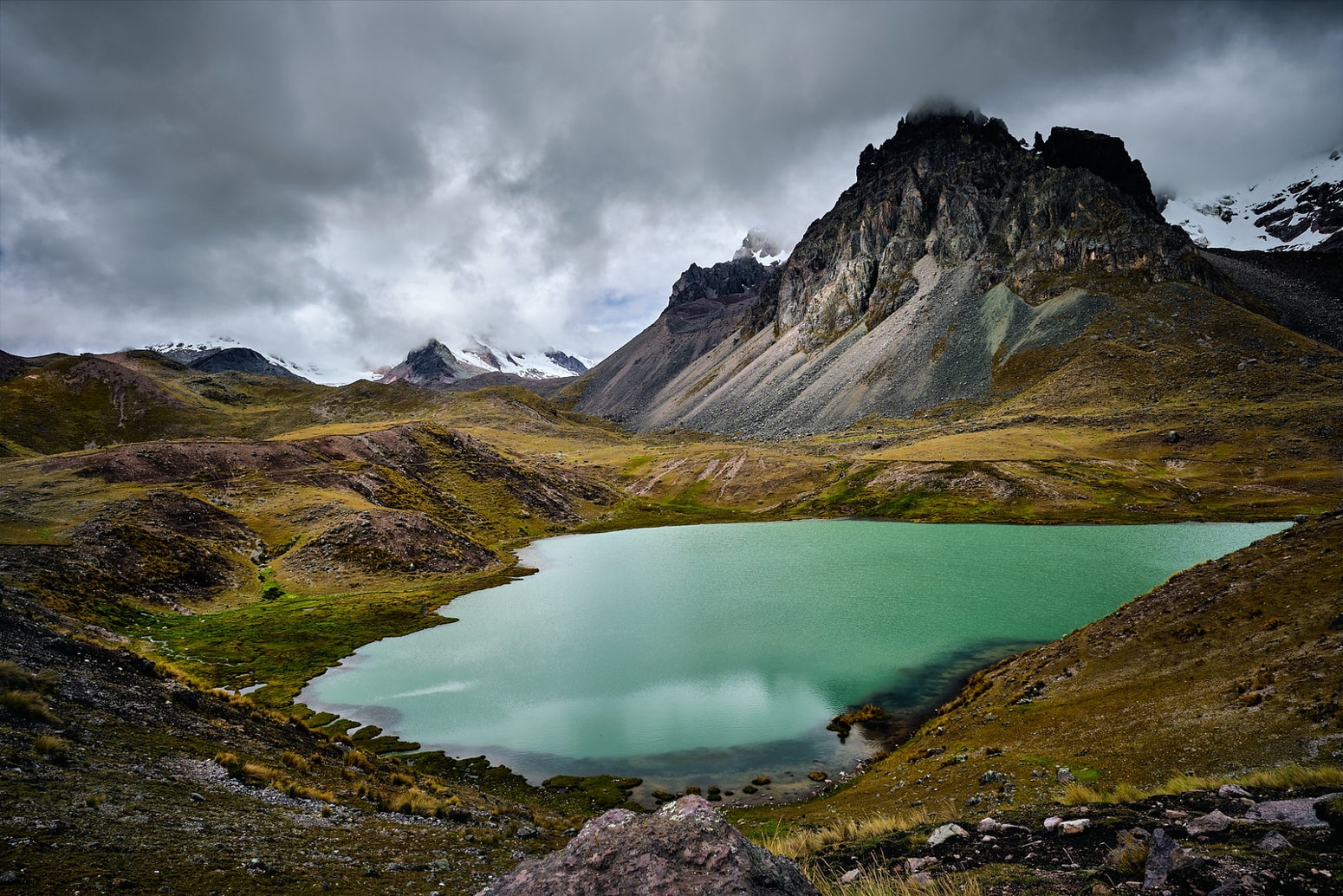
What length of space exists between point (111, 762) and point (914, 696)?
32.8m

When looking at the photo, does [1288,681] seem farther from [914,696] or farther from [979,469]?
[979,469]

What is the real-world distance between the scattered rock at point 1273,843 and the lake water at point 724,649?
2017 centimetres

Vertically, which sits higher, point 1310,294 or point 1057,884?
point 1310,294

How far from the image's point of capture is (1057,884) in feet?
25.4

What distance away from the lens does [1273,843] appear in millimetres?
6668

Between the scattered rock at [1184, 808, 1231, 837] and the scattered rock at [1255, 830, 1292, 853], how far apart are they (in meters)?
1.07

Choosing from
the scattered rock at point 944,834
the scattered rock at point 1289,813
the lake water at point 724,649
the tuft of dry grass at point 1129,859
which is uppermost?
the scattered rock at point 1289,813

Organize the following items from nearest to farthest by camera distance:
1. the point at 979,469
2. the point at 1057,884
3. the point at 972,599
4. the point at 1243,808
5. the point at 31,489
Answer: the point at 1057,884 → the point at 1243,808 → the point at 972,599 → the point at 31,489 → the point at 979,469

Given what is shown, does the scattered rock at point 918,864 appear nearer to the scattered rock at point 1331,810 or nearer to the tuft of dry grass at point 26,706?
the scattered rock at point 1331,810

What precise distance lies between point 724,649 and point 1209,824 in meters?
33.3

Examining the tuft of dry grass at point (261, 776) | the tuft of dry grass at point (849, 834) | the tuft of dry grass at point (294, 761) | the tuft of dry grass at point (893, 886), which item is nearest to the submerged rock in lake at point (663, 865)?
the tuft of dry grass at point (893, 886)

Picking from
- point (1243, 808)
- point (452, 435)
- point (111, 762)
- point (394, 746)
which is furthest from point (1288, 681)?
point (452, 435)

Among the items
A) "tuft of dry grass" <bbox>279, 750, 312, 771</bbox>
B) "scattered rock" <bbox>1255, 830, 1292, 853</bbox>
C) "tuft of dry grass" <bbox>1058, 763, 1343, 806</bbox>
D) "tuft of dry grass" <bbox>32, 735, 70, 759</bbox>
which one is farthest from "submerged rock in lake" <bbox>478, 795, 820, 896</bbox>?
"tuft of dry grass" <bbox>279, 750, 312, 771</bbox>

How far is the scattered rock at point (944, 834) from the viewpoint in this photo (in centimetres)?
1102
